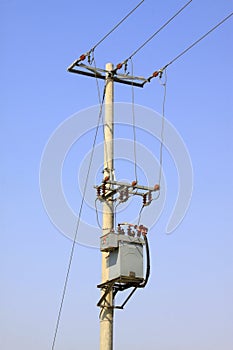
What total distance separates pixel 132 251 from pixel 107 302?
1294mm

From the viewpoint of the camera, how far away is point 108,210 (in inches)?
666

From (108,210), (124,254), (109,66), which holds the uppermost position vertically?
(109,66)

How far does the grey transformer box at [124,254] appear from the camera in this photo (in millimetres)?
16141

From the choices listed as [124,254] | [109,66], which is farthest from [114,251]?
[109,66]

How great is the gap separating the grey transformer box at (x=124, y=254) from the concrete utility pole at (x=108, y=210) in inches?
11.1

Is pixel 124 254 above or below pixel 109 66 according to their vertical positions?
below

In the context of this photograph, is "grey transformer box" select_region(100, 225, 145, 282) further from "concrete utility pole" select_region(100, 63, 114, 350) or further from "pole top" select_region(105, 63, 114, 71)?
"pole top" select_region(105, 63, 114, 71)

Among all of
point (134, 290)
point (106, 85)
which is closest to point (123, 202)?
point (134, 290)

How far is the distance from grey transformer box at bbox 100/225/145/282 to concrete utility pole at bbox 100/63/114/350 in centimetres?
28

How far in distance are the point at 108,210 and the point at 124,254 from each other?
1227 mm

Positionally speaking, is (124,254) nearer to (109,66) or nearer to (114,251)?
(114,251)

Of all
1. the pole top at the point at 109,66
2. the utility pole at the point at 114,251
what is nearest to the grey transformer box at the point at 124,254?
the utility pole at the point at 114,251

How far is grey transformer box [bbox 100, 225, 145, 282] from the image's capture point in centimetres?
1614

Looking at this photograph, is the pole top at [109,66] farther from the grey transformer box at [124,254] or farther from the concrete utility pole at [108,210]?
the grey transformer box at [124,254]
